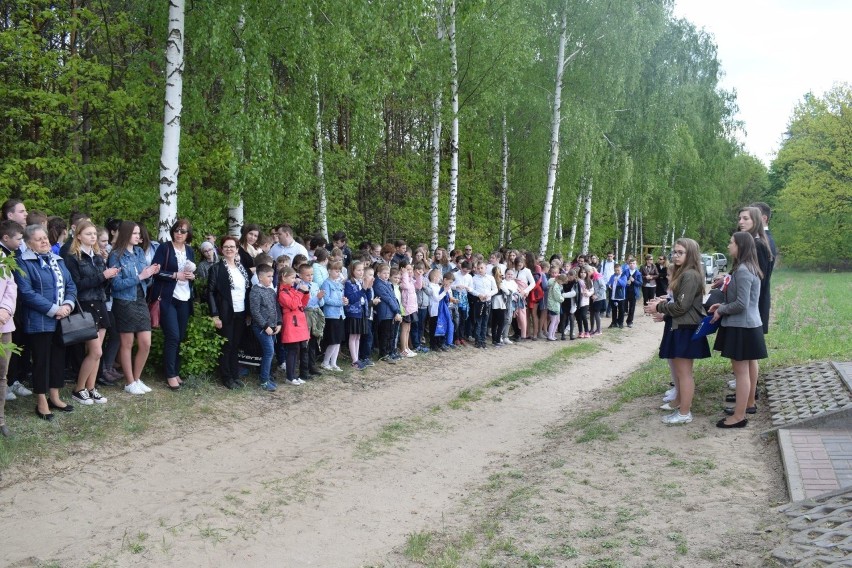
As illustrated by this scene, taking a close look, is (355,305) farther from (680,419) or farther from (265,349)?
(680,419)

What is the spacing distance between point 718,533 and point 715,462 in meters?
1.61

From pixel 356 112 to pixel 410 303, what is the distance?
376cm

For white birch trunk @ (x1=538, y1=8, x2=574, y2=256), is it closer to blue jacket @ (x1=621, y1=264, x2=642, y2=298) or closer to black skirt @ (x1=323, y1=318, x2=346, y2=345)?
blue jacket @ (x1=621, y1=264, x2=642, y2=298)

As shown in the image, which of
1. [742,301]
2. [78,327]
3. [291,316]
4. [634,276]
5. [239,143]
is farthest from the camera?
[634,276]

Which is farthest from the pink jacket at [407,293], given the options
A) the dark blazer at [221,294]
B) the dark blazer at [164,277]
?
the dark blazer at [164,277]

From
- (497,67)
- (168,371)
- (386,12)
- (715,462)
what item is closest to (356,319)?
(168,371)

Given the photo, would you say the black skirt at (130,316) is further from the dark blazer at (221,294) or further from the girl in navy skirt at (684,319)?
the girl in navy skirt at (684,319)

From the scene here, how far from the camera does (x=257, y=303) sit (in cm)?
938

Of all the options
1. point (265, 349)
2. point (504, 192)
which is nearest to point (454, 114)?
point (504, 192)

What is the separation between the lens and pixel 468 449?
25.2ft

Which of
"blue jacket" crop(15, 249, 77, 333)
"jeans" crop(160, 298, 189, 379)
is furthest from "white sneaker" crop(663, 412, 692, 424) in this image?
→ "blue jacket" crop(15, 249, 77, 333)

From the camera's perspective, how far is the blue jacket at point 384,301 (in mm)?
11828

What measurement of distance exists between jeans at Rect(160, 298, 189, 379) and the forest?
144 cm

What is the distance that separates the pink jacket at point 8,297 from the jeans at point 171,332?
220cm
